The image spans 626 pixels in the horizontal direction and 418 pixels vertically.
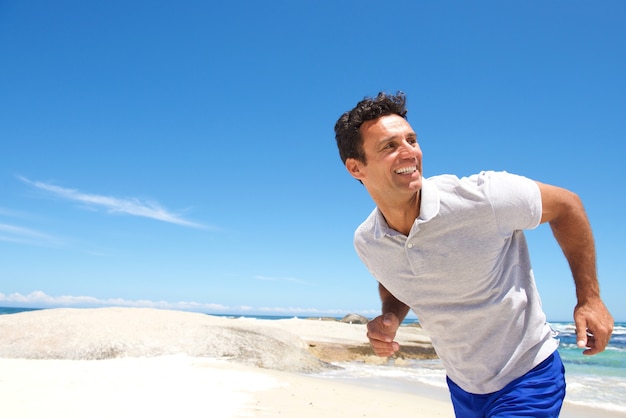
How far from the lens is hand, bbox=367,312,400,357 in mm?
2812

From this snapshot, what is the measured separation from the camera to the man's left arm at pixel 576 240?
2275mm

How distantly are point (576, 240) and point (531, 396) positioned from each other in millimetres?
797

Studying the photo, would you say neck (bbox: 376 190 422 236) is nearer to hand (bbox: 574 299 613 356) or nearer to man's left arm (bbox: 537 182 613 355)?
man's left arm (bbox: 537 182 613 355)

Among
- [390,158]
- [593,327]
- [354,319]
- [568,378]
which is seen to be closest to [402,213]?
[390,158]

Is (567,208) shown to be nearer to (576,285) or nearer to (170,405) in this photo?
(576,285)

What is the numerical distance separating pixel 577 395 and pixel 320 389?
6.09 meters

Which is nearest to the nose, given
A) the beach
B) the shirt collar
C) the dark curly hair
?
the shirt collar

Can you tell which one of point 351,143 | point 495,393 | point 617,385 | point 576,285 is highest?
point 351,143

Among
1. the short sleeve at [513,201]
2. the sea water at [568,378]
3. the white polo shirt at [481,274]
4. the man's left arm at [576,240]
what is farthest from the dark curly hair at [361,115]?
the sea water at [568,378]

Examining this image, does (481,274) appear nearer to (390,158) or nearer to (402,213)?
(402,213)

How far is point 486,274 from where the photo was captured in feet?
7.66

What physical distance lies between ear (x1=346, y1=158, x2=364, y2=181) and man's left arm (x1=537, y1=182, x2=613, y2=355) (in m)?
1.00

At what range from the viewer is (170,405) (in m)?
6.79

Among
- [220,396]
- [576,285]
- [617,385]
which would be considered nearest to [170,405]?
[220,396]
